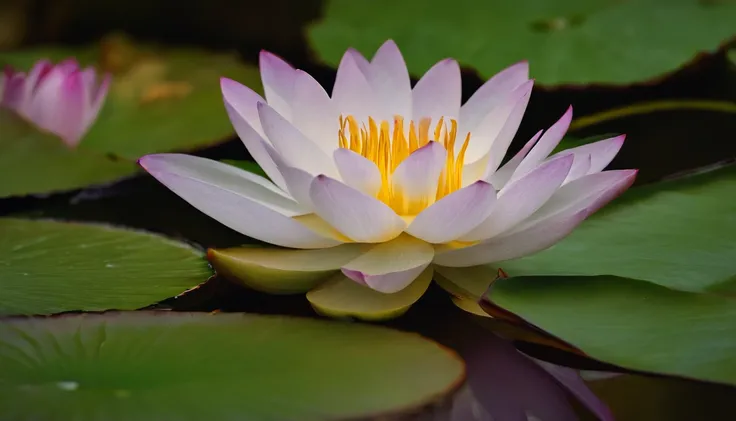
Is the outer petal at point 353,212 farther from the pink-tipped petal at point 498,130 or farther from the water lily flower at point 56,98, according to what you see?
the water lily flower at point 56,98

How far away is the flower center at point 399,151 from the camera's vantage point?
27.1 inches

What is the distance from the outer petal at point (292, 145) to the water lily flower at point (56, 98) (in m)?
0.51

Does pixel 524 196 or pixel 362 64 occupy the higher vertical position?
pixel 362 64

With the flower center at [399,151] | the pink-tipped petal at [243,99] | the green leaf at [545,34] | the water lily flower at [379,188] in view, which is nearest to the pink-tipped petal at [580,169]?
the water lily flower at [379,188]

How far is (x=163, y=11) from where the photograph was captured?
205cm

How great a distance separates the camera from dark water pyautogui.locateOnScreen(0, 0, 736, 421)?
0.57 metres

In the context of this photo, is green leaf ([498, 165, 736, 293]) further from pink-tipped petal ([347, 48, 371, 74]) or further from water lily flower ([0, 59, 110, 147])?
water lily flower ([0, 59, 110, 147])

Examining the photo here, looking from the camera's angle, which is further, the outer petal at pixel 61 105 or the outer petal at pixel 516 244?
the outer petal at pixel 61 105

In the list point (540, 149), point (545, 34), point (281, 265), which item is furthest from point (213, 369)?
point (545, 34)

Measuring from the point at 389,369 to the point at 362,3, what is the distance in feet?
3.51

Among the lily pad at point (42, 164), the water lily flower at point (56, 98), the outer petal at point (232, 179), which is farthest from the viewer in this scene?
the water lily flower at point (56, 98)

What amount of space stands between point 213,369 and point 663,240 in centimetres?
45

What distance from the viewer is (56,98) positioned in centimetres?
106

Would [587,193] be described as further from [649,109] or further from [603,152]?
[649,109]
